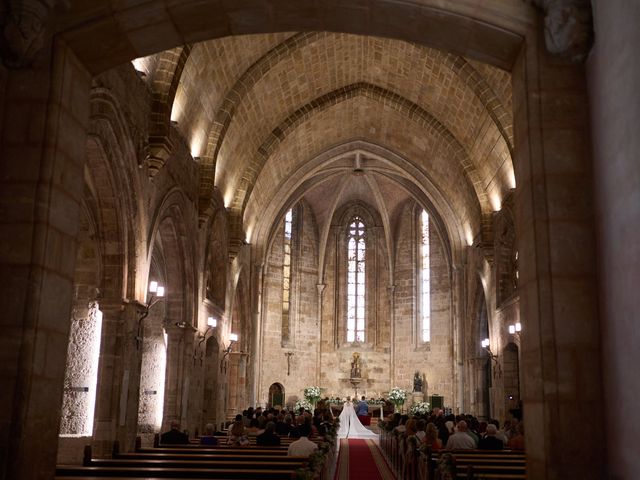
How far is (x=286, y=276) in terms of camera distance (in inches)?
1350

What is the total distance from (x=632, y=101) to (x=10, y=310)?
498 cm

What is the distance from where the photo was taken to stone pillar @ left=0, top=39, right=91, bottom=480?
18.2 feet

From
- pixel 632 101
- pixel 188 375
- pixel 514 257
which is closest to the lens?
pixel 632 101

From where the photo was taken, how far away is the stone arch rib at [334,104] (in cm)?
2231

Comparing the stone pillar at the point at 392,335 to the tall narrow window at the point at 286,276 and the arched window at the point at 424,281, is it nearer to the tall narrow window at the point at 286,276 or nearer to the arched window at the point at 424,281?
the arched window at the point at 424,281

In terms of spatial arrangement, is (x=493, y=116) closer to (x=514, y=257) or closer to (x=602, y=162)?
(x=514, y=257)

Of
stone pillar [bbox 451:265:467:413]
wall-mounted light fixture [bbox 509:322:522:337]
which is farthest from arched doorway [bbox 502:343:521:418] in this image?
stone pillar [bbox 451:265:467:413]

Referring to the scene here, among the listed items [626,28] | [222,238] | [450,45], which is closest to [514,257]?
[222,238]

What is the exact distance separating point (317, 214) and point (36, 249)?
29.8 m

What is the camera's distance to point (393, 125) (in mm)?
24938

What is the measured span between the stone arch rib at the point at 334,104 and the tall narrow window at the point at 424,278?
11.3m

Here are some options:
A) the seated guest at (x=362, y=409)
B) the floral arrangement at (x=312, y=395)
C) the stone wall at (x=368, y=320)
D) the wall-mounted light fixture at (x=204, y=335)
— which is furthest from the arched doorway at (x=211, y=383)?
the floral arrangement at (x=312, y=395)

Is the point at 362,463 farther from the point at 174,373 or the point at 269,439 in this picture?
the point at 174,373

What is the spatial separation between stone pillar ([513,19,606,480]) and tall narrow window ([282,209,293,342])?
28125 millimetres
